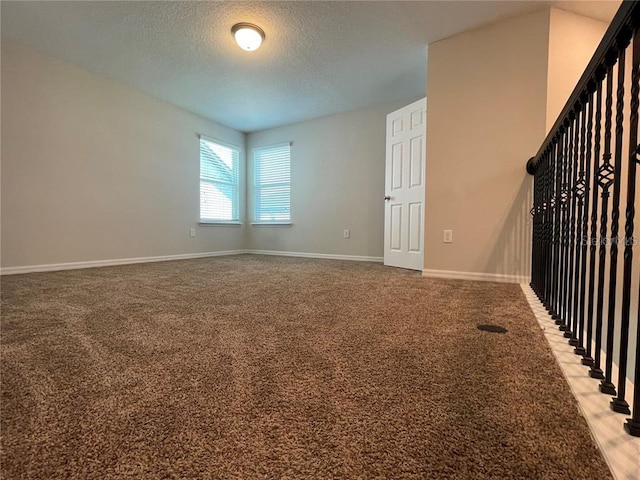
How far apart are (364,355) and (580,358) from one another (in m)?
0.70

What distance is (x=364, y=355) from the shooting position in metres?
1.07

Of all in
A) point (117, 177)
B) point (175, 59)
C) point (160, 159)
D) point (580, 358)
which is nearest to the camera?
point (580, 358)

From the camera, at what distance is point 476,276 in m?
2.63

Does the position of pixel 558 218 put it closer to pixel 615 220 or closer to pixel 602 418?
pixel 615 220

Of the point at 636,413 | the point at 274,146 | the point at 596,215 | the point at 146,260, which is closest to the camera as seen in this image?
the point at 636,413

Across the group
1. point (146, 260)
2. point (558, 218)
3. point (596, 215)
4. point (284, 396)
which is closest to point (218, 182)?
point (146, 260)

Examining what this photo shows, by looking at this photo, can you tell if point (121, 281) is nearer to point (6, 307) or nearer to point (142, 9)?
point (6, 307)

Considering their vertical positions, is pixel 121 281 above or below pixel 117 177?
below

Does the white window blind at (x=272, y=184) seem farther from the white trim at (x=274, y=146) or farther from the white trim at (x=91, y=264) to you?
the white trim at (x=91, y=264)

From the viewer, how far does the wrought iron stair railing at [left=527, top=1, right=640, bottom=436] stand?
68 centimetres

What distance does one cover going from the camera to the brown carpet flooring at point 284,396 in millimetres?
589

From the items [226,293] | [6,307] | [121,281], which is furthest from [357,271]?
[6,307]

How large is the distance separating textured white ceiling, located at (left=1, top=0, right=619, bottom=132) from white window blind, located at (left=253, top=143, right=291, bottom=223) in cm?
112

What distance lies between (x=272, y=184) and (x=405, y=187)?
242 centimetres
